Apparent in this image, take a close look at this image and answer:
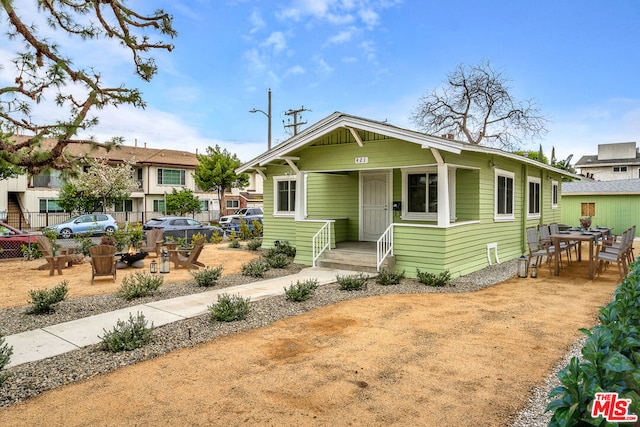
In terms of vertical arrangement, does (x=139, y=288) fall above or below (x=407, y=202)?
below

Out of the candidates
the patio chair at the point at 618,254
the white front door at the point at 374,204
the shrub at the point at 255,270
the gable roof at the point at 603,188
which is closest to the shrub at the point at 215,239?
the white front door at the point at 374,204

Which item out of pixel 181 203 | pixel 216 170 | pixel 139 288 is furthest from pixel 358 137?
pixel 181 203

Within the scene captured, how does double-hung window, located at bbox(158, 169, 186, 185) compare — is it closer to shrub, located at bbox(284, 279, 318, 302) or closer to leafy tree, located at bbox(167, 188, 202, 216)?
leafy tree, located at bbox(167, 188, 202, 216)

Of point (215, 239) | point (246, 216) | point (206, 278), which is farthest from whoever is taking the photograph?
point (246, 216)

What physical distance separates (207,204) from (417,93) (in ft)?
70.4

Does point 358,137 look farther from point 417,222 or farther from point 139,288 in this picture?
point 139,288

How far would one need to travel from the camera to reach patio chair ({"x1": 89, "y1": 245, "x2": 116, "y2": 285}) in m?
9.20

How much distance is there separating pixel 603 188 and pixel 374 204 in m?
17.5

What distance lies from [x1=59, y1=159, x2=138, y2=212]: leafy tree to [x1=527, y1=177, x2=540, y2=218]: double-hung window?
25.1 metres

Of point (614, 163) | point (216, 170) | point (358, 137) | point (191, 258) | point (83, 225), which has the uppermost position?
point (614, 163)

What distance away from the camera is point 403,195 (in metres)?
11.2

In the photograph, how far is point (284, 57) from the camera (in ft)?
67.3

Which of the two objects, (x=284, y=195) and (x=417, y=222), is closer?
(x=417, y=222)

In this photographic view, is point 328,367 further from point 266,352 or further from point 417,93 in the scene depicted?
point 417,93
